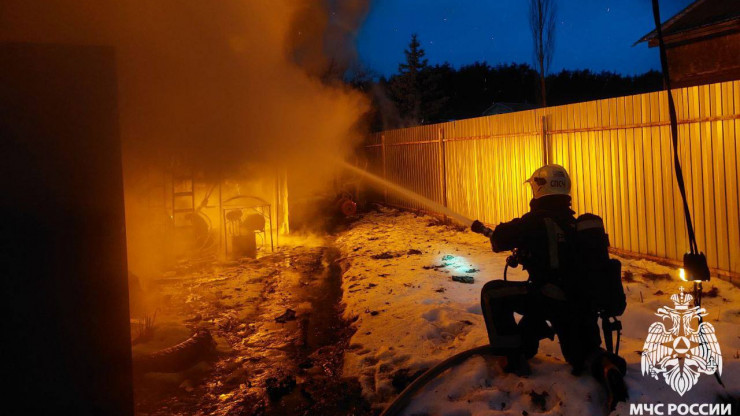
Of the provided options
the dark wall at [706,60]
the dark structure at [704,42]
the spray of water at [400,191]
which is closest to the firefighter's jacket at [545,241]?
the spray of water at [400,191]

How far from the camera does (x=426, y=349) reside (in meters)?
4.56

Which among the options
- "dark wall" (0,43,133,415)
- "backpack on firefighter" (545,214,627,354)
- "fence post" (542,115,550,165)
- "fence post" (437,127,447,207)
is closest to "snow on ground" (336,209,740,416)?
"backpack on firefighter" (545,214,627,354)

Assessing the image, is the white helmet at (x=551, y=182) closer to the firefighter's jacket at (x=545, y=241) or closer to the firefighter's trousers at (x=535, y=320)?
the firefighter's jacket at (x=545, y=241)

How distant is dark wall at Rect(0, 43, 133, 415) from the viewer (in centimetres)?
221

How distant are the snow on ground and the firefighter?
0.18m

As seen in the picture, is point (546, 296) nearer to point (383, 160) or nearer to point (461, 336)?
point (461, 336)

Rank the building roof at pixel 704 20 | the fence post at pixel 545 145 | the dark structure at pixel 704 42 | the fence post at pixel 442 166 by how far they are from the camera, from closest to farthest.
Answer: the fence post at pixel 545 145 → the building roof at pixel 704 20 → the dark structure at pixel 704 42 → the fence post at pixel 442 166

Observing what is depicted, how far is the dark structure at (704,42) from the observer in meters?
11.1

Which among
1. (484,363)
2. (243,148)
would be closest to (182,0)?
(243,148)

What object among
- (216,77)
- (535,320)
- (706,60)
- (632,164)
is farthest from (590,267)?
(706,60)

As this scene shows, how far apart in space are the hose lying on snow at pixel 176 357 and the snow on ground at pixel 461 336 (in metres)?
1.48

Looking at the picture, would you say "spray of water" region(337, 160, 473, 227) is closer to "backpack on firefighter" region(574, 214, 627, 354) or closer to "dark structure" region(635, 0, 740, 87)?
"dark structure" region(635, 0, 740, 87)

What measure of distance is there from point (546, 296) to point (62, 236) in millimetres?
2836

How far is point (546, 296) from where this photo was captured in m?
3.29
